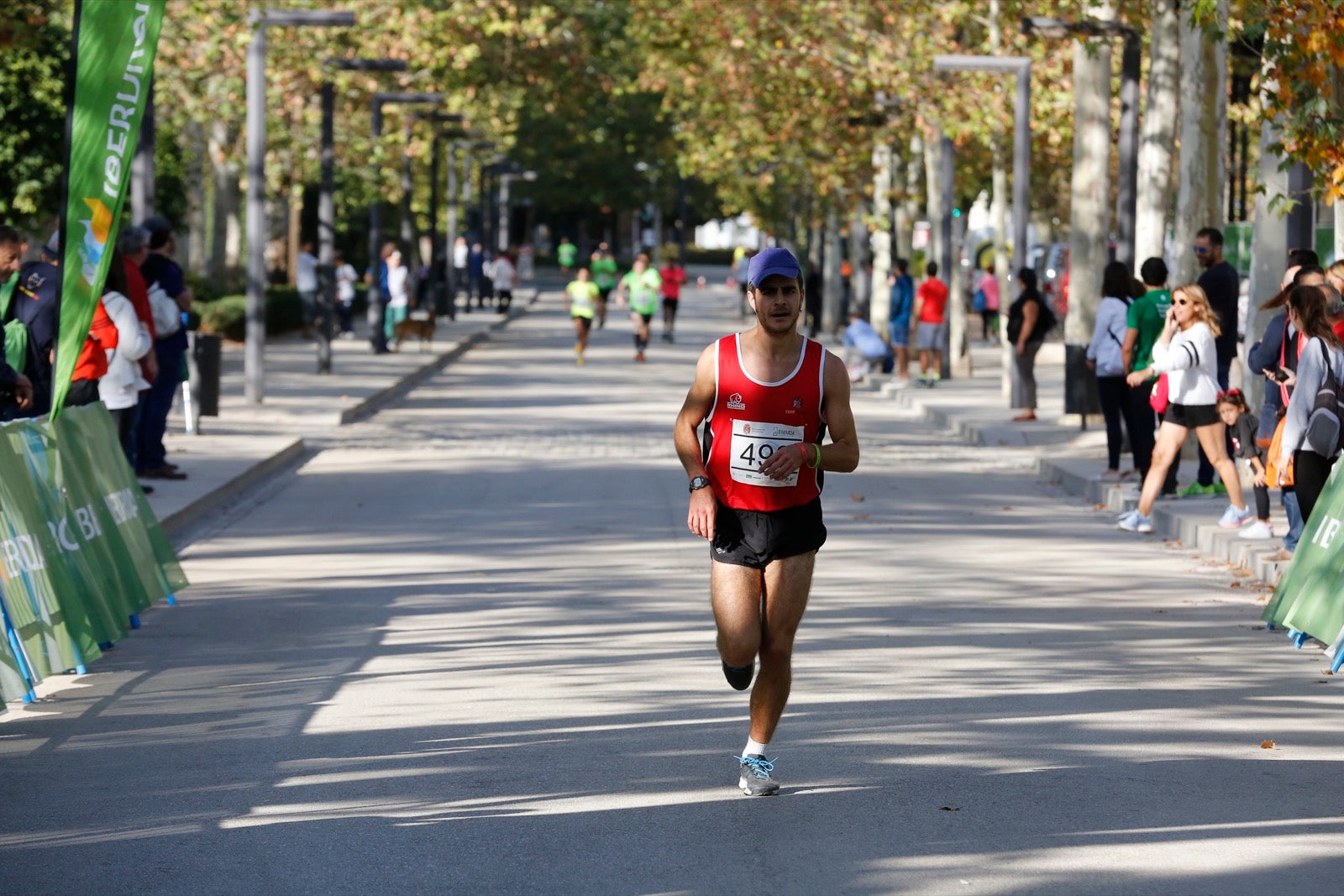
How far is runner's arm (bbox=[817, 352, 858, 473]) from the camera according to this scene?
23.2 feet

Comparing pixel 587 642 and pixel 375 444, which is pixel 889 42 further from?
pixel 587 642

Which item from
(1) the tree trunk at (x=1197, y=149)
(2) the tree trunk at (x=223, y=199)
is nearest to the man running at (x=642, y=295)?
(2) the tree trunk at (x=223, y=199)

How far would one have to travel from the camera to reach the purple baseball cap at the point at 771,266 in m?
6.98

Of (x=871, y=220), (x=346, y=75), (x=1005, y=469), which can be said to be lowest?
(x=1005, y=469)

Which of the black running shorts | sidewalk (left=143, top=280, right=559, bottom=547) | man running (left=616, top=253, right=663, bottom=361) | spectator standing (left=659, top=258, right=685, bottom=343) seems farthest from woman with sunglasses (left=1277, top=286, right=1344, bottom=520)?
spectator standing (left=659, top=258, right=685, bottom=343)

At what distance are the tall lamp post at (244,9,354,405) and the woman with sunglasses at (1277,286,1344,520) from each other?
15.9 meters

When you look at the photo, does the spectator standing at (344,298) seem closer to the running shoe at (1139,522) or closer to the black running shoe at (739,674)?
the running shoe at (1139,522)

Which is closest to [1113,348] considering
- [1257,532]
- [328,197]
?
[1257,532]

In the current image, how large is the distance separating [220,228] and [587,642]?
121ft

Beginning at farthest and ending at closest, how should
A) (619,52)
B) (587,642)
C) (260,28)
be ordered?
(619,52)
(260,28)
(587,642)

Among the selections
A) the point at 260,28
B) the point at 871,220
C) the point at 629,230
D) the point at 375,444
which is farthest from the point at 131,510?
the point at 629,230

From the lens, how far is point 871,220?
39.5 metres

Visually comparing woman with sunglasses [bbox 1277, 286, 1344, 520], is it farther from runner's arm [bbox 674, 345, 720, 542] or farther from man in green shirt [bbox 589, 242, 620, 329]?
man in green shirt [bbox 589, 242, 620, 329]

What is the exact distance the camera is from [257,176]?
85.0ft
